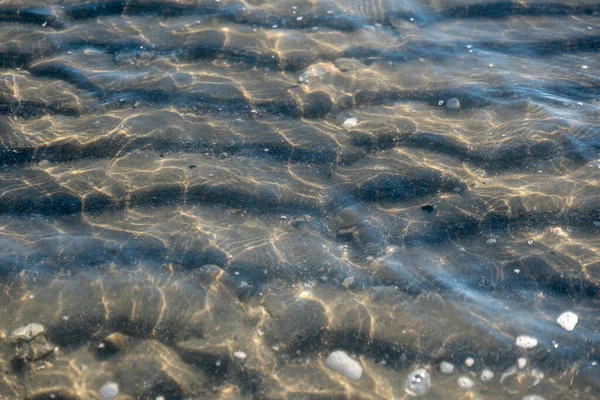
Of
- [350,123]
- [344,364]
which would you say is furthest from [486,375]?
[350,123]

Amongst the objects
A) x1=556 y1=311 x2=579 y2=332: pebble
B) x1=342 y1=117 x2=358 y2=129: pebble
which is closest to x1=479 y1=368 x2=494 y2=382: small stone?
x1=556 y1=311 x2=579 y2=332: pebble

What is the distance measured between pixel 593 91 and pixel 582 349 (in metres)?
3.44

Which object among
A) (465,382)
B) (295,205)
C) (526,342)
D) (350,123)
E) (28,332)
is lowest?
(465,382)

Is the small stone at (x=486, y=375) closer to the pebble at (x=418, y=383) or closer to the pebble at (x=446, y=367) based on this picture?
the pebble at (x=446, y=367)

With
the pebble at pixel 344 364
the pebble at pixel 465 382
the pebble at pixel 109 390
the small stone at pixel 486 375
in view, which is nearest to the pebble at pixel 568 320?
the small stone at pixel 486 375

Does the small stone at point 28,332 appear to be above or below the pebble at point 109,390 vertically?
above

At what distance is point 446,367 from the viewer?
11.1ft

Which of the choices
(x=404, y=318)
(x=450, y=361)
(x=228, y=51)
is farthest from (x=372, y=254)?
(x=228, y=51)

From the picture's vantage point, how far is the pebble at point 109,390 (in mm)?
A: 3217

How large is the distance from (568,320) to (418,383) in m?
1.20

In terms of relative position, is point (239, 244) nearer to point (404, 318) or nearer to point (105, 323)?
point (105, 323)

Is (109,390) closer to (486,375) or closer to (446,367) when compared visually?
(446,367)

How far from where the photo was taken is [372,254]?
4.02 m

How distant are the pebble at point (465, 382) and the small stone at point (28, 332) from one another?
2.80 meters
